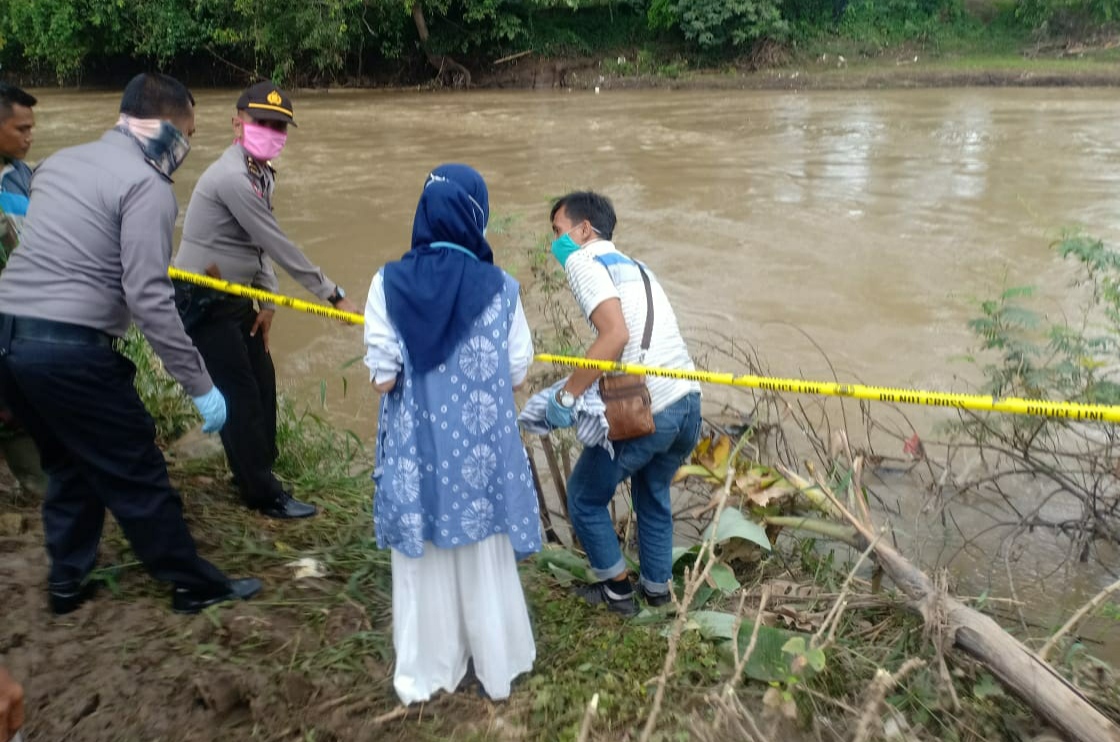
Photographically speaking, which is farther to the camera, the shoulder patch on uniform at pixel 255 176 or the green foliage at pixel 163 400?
the green foliage at pixel 163 400

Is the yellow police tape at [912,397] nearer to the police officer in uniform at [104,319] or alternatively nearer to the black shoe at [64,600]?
the police officer in uniform at [104,319]

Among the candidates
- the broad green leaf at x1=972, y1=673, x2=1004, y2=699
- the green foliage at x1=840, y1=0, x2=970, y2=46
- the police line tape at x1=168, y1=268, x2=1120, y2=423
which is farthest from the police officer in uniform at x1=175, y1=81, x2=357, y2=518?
the green foliage at x1=840, y1=0, x2=970, y2=46

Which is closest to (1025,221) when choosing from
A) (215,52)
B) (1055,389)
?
(1055,389)

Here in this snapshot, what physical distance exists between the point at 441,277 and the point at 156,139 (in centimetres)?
101

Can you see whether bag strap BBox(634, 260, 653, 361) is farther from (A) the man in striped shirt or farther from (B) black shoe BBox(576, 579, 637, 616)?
(B) black shoe BBox(576, 579, 637, 616)

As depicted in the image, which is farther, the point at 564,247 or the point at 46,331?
the point at 564,247

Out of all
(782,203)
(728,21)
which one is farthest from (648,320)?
(728,21)

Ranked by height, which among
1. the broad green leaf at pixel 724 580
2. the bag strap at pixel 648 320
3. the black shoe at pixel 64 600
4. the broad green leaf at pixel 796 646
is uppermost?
the bag strap at pixel 648 320

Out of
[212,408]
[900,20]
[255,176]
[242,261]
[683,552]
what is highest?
[900,20]

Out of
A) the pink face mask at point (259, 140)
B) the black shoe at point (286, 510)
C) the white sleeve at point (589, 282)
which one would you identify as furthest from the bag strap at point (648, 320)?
the black shoe at point (286, 510)

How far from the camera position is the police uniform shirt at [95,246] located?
2.25 m

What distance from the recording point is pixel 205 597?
104 inches

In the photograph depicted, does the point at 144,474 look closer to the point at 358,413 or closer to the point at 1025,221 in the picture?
the point at 358,413

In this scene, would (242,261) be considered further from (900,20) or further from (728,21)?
(900,20)
